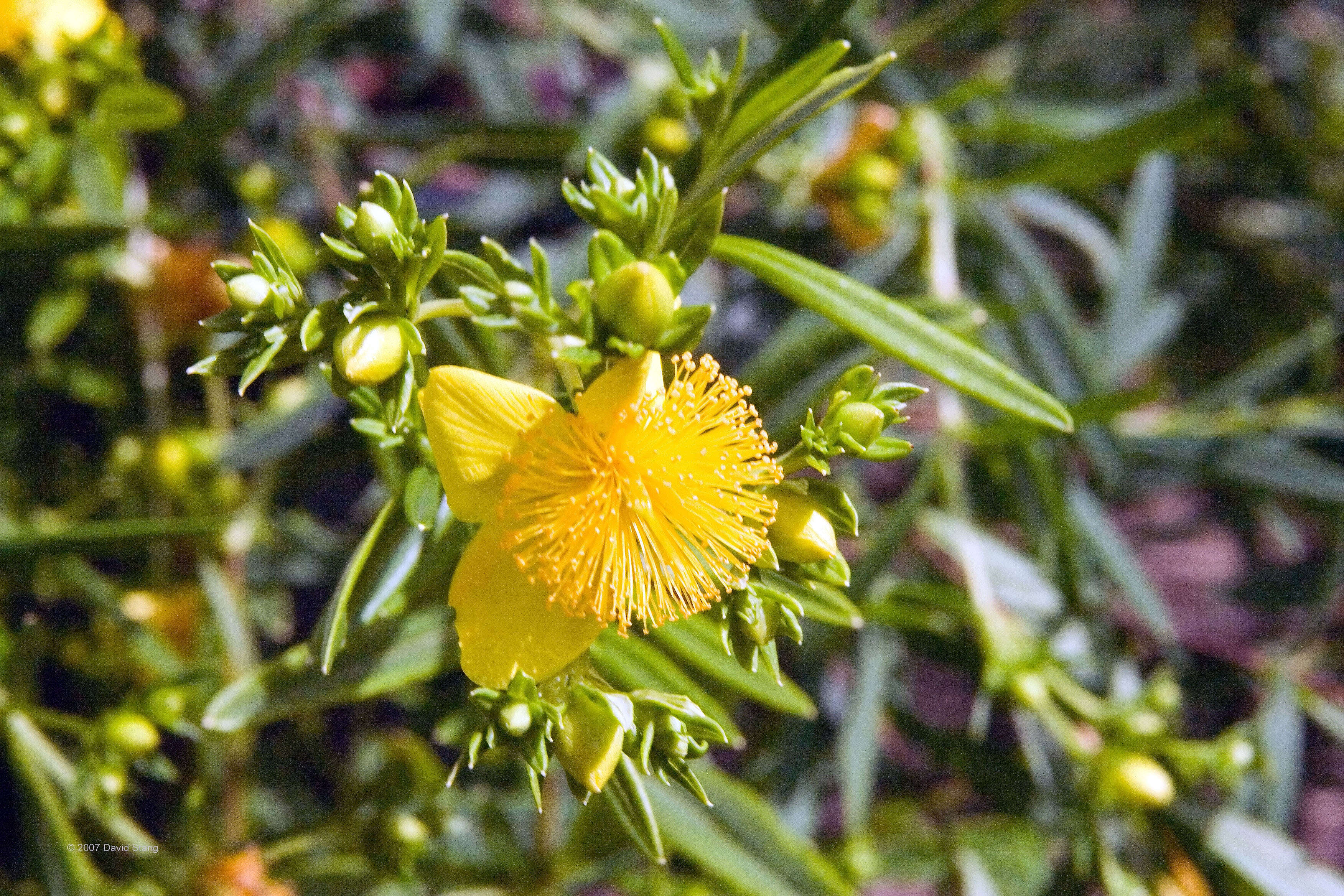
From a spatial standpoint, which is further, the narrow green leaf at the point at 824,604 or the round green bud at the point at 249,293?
the narrow green leaf at the point at 824,604

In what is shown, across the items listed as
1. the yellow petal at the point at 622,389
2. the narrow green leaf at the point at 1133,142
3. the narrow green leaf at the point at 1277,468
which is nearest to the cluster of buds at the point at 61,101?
the yellow petal at the point at 622,389

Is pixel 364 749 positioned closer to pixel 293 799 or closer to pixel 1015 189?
pixel 293 799

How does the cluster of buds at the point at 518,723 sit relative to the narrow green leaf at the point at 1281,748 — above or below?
above

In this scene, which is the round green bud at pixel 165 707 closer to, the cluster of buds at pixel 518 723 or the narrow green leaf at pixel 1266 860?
the cluster of buds at pixel 518 723

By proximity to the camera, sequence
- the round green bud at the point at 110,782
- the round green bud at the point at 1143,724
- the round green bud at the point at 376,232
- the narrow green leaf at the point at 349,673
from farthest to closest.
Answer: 1. the round green bud at the point at 1143,724
2. the round green bud at the point at 110,782
3. the narrow green leaf at the point at 349,673
4. the round green bud at the point at 376,232

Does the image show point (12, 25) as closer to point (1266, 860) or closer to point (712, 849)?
point (712, 849)

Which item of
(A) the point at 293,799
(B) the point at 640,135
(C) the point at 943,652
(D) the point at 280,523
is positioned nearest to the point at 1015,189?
(B) the point at 640,135

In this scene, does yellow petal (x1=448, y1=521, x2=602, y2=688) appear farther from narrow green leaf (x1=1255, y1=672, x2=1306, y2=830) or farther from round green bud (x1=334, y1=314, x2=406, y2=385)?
narrow green leaf (x1=1255, y1=672, x2=1306, y2=830)
